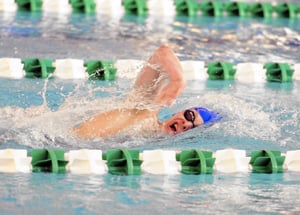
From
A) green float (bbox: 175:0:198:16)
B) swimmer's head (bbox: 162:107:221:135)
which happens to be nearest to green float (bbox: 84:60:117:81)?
swimmer's head (bbox: 162:107:221:135)

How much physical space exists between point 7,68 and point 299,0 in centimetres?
415

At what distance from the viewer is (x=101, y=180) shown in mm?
4215

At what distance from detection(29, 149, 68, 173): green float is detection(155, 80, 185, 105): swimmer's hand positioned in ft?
2.70

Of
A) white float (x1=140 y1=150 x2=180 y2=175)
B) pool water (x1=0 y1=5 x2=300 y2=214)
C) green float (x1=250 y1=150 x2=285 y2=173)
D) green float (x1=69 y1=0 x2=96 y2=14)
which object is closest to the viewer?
pool water (x1=0 y1=5 x2=300 y2=214)

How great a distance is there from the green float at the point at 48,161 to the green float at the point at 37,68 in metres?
1.76

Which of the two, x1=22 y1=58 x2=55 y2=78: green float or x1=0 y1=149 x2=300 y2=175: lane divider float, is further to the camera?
x1=22 y1=58 x2=55 y2=78: green float

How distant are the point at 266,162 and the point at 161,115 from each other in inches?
46.2

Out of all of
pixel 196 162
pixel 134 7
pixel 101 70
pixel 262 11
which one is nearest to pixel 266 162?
pixel 196 162

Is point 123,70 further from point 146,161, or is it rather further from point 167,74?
point 146,161

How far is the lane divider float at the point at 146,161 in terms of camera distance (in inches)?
168

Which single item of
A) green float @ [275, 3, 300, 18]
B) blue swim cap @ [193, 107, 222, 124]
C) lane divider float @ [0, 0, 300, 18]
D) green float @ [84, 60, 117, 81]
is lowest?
blue swim cap @ [193, 107, 222, 124]

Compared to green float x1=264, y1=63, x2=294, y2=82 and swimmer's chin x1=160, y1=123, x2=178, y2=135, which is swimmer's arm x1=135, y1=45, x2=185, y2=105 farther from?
green float x1=264, y1=63, x2=294, y2=82

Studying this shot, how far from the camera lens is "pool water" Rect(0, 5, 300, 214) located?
396cm

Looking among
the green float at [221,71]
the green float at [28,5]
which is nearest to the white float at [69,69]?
the green float at [221,71]
